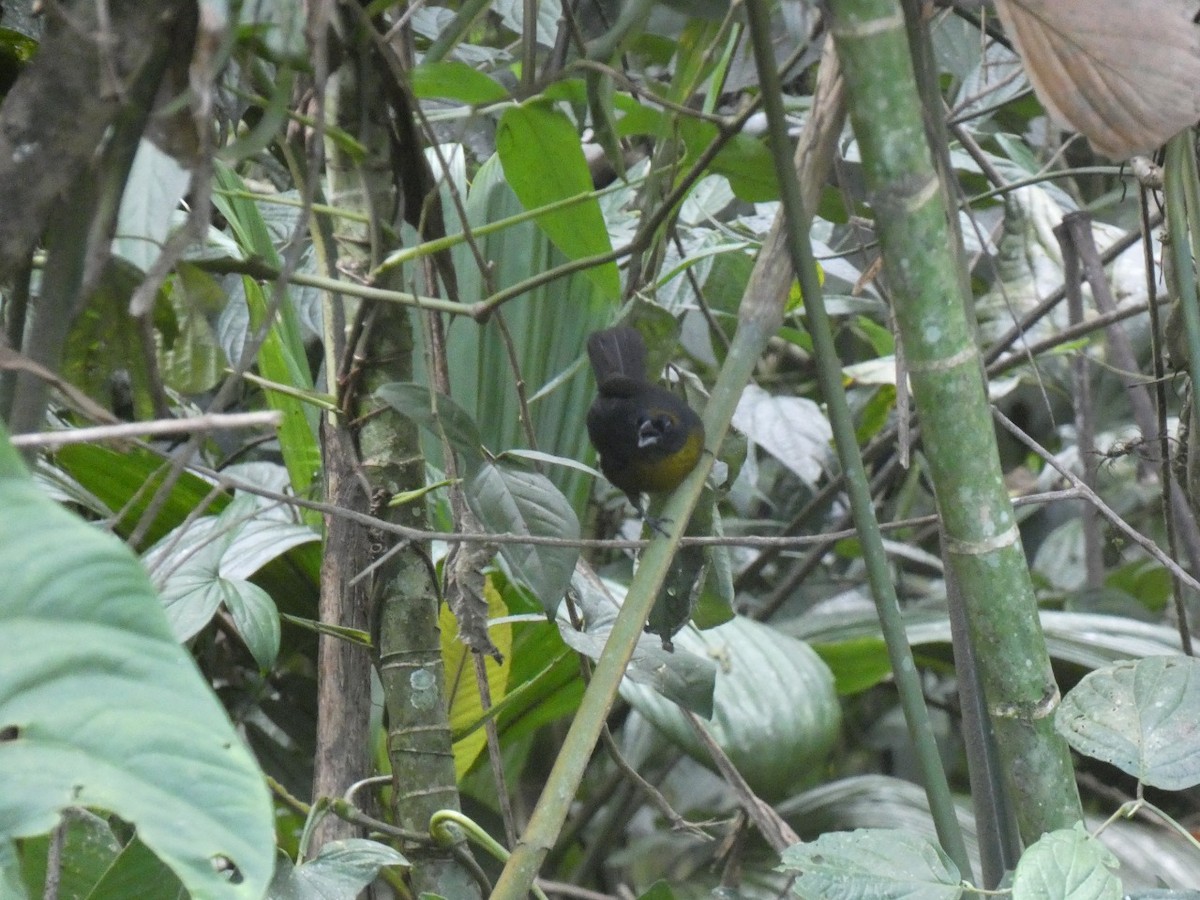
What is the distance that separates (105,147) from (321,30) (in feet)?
0.50

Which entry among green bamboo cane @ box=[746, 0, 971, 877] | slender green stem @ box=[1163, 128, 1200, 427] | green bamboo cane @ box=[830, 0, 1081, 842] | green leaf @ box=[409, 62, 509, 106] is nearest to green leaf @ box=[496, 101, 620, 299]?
green leaf @ box=[409, 62, 509, 106]

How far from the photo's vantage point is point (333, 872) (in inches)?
37.9

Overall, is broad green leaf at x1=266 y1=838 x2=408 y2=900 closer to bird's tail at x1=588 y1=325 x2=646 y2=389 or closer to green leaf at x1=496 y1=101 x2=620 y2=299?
green leaf at x1=496 y1=101 x2=620 y2=299

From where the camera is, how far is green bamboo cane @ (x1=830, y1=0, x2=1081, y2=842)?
89cm

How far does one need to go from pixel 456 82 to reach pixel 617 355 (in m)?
0.91

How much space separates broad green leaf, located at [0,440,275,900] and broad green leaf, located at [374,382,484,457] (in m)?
0.55

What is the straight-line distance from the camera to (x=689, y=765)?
3465mm

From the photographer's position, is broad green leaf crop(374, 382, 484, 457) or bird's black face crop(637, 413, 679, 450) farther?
bird's black face crop(637, 413, 679, 450)

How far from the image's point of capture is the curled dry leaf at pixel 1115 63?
889 millimetres

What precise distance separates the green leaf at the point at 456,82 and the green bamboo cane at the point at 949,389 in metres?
0.37

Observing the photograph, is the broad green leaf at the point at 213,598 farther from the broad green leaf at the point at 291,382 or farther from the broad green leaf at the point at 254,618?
the broad green leaf at the point at 291,382

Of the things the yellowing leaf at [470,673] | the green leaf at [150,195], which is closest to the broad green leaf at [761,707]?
the yellowing leaf at [470,673]

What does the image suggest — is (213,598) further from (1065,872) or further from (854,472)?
(1065,872)

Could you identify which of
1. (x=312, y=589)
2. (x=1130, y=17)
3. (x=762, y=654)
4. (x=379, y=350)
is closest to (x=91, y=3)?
(x=379, y=350)
